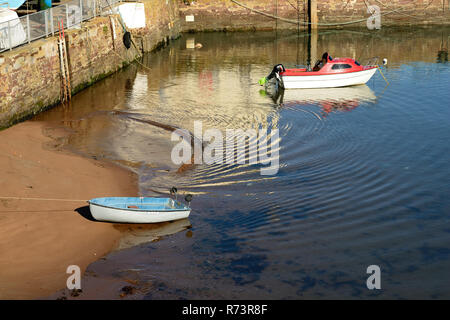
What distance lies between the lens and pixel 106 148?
2109 cm

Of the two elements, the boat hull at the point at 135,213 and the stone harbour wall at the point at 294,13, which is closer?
the boat hull at the point at 135,213

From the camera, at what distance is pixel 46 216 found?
1507 centimetres

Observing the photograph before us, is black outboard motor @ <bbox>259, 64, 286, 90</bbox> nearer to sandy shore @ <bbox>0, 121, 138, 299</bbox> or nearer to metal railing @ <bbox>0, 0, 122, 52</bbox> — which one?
metal railing @ <bbox>0, 0, 122, 52</bbox>

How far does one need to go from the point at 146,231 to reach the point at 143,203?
0.81 meters

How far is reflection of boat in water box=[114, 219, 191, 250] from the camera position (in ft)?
47.5

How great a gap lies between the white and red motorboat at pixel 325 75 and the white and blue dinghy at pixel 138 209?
1589 cm

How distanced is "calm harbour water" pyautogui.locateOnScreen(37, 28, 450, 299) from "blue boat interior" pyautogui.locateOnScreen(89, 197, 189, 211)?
53 centimetres

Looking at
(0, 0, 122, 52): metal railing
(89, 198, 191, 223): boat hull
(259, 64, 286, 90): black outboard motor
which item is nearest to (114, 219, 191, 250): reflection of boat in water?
(89, 198, 191, 223): boat hull

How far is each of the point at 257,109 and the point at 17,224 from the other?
14.5 meters

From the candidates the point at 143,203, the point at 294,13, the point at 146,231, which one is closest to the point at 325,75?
the point at 143,203

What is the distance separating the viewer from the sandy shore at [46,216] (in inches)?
495

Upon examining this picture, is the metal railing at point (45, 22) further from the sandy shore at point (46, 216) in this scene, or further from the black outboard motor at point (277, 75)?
the black outboard motor at point (277, 75)

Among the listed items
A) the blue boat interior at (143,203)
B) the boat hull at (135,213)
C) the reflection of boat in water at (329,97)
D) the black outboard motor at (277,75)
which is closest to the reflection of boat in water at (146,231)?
the boat hull at (135,213)

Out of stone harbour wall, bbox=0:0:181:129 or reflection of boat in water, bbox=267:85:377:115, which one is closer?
stone harbour wall, bbox=0:0:181:129
